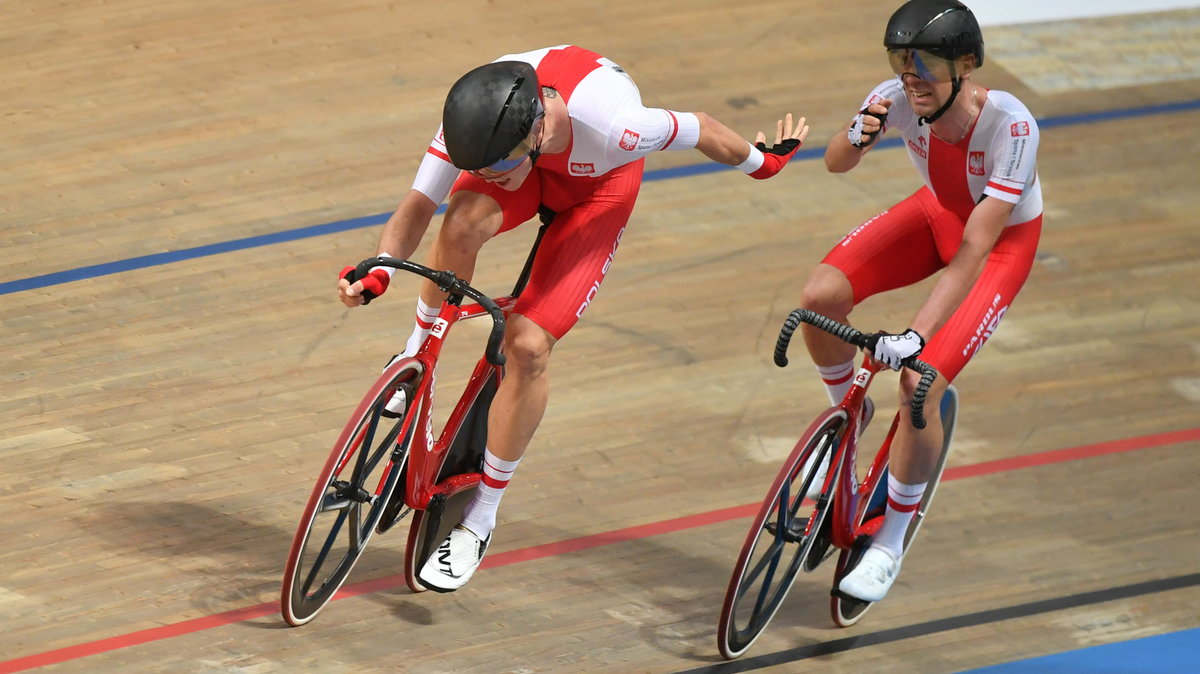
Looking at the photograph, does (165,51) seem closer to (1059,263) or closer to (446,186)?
(446,186)

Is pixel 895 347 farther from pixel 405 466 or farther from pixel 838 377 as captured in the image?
pixel 405 466

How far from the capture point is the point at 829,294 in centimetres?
362

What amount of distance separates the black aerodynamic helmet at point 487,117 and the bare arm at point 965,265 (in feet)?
3.39

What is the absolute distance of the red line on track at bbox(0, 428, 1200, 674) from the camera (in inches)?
132

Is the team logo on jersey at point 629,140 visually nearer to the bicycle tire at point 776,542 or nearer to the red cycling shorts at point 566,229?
the red cycling shorts at point 566,229

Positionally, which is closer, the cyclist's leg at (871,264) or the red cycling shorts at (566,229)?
the red cycling shorts at (566,229)

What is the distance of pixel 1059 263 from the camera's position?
541cm

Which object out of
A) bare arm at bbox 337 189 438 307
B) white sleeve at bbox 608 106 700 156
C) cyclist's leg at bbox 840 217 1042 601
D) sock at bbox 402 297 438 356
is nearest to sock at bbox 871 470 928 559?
cyclist's leg at bbox 840 217 1042 601

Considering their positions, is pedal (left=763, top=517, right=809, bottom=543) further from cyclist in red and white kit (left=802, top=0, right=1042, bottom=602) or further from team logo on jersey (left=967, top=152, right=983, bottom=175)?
team logo on jersey (left=967, top=152, right=983, bottom=175)

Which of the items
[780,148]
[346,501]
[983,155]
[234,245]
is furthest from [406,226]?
[234,245]

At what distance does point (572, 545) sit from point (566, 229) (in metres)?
0.94

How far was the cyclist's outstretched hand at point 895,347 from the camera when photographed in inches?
125

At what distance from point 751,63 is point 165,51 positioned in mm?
2555

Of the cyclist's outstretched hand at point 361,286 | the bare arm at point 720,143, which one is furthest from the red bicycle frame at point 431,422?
the bare arm at point 720,143
